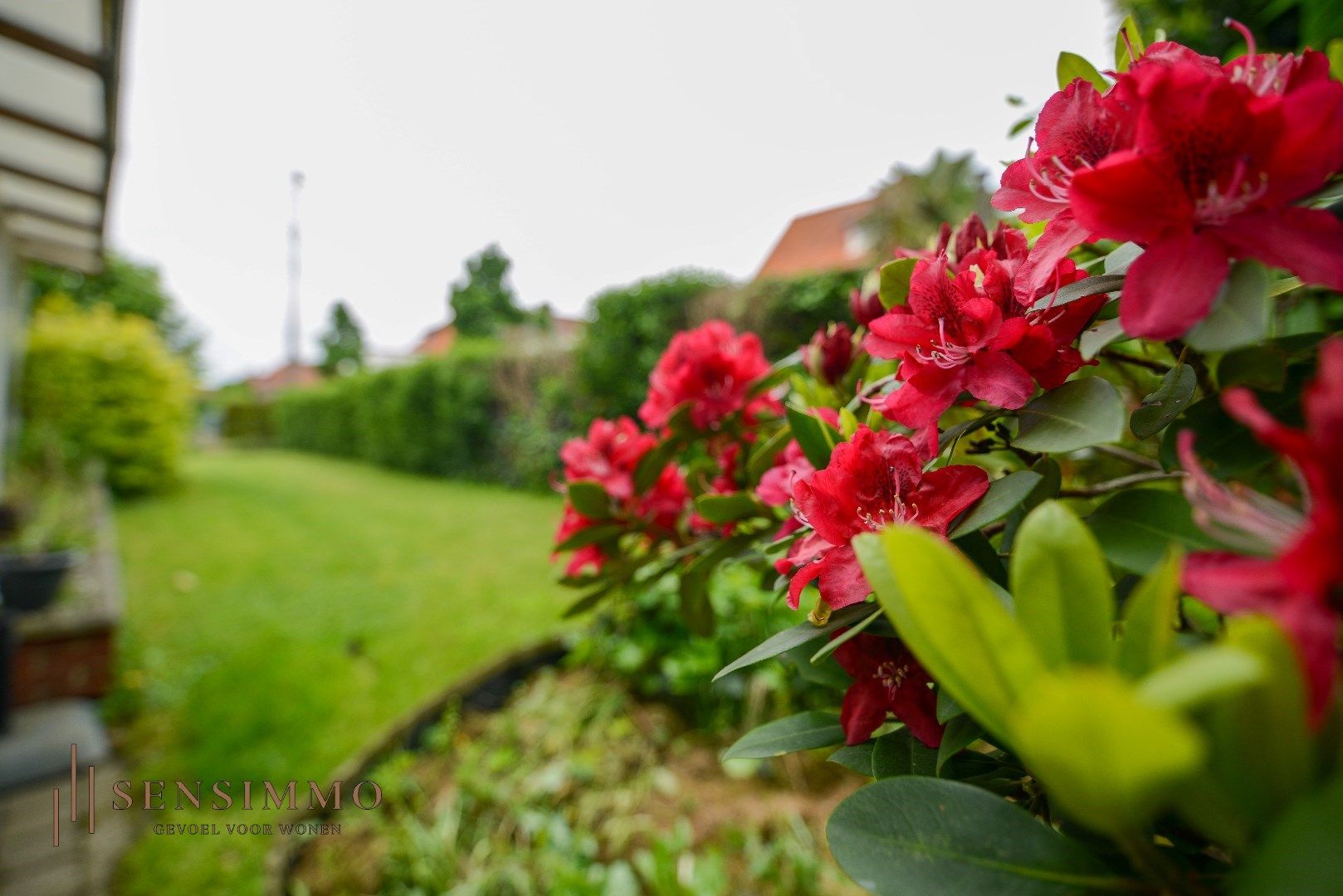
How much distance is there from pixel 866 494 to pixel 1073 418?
0.14 m

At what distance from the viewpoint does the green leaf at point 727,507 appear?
0.69 m

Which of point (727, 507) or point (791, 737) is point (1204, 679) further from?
point (727, 507)

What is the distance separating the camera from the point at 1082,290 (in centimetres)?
41

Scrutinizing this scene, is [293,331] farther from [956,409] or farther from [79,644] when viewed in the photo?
[956,409]

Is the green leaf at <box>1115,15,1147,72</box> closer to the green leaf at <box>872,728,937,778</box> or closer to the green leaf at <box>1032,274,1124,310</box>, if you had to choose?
the green leaf at <box>1032,274,1124,310</box>

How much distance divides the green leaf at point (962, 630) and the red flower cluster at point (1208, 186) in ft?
0.60

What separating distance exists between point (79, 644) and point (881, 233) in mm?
6215

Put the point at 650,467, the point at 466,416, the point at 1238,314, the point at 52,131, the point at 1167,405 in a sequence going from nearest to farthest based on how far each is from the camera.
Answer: the point at 1238,314 → the point at 1167,405 → the point at 650,467 → the point at 52,131 → the point at 466,416

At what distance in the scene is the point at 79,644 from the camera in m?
3.24

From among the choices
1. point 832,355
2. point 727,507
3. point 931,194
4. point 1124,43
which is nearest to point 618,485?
point 727,507

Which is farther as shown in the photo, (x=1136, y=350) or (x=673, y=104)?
(x=673, y=104)

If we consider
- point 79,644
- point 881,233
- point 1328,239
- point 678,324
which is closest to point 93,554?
point 79,644

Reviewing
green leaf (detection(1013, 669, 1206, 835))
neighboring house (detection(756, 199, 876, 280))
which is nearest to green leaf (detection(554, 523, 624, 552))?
green leaf (detection(1013, 669, 1206, 835))

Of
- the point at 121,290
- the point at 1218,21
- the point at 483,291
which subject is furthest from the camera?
the point at 121,290
